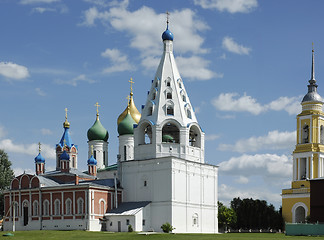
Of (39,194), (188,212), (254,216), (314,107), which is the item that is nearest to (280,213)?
(254,216)

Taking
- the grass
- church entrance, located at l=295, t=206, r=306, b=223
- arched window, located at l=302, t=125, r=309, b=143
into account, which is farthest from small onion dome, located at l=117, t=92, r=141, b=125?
the grass

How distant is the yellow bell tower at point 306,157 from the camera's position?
6275 centimetres

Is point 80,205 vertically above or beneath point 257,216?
above

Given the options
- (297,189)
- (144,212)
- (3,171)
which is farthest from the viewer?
(3,171)

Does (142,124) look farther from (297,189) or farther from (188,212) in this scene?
(297,189)

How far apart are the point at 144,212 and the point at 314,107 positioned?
2206 cm

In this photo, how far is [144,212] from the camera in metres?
51.8

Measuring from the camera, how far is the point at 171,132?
185 feet

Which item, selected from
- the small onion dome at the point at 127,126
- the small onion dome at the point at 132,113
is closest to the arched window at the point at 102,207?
the small onion dome at the point at 127,126

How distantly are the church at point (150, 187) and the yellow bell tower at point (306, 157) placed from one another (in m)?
10.7

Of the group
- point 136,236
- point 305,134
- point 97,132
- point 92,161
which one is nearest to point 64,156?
point 92,161

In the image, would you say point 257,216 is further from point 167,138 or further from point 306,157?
point 167,138

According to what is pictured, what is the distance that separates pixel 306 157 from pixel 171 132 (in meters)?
14.8

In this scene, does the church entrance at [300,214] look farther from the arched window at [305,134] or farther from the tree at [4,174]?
the tree at [4,174]
